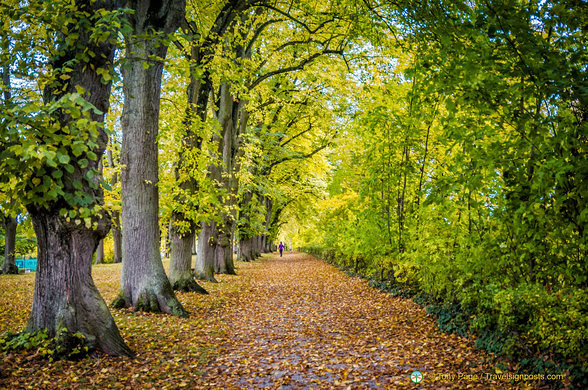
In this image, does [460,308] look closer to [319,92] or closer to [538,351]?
[538,351]

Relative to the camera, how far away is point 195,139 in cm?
1006

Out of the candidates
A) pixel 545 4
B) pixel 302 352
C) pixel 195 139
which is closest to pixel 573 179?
pixel 545 4

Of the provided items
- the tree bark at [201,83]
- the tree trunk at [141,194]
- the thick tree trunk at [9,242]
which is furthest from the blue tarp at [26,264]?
the tree trunk at [141,194]

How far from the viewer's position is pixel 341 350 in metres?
5.74

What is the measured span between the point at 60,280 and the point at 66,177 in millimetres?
1329

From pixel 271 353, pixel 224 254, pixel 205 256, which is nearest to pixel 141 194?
pixel 271 353

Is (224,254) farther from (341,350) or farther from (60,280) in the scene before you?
(60,280)

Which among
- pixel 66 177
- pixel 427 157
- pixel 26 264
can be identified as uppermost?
pixel 427 157

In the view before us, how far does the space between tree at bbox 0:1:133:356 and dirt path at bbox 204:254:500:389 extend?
6.04ft

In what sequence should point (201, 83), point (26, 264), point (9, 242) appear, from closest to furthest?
point (201, 83) < point (9, 242) < point (26, 264)

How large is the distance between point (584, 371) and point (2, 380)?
18.9ft

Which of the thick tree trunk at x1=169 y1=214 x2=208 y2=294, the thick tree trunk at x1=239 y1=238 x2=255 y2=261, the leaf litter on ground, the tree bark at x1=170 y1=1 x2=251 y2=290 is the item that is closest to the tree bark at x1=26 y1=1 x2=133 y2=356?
the leaf litter on ground

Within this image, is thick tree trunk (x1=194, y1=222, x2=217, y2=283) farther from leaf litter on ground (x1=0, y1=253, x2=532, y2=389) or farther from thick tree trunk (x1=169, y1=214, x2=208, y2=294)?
leaf litter on ground (x1=0, y1=253, x2=532, y2=389)

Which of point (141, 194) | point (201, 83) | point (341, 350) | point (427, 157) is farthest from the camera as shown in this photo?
point (201, 83)
